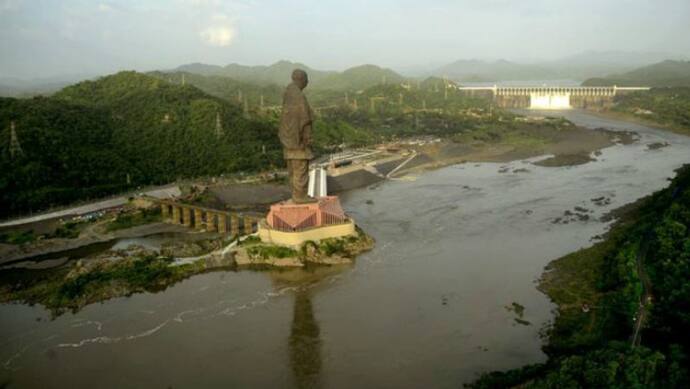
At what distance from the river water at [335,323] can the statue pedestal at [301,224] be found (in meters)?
2.30

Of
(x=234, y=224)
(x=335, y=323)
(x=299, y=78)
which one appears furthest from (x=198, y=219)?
(x=335, y=323)

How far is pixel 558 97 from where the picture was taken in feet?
427

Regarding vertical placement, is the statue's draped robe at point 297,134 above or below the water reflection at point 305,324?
above

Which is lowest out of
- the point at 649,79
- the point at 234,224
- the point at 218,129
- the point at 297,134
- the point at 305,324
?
the point at 305,324

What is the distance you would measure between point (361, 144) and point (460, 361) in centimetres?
5798

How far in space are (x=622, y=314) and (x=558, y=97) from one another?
11730 cm

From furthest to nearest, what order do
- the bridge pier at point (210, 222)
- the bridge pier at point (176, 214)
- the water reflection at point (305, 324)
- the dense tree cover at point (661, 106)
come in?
the dense tree cover at point (661, 106)
the bridge pier at point (176, 214)
the bridge pier at point (210, 222)
the water reflection at point (305, 324)

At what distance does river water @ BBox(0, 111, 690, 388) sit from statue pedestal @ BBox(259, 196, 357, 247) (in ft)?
7.54

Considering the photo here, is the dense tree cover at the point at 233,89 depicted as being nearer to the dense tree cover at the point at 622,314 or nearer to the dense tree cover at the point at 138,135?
the dense tree cover at the point at 138,135

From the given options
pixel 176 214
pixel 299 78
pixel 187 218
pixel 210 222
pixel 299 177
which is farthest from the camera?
pixel 176 214

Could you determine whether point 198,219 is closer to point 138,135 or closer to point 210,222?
point 210,222

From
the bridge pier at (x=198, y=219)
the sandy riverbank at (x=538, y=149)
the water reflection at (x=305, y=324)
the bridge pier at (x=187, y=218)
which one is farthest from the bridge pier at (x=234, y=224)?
the sandy riverbank at (x=538, y=149)

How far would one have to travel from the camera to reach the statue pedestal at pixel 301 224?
32.6 m

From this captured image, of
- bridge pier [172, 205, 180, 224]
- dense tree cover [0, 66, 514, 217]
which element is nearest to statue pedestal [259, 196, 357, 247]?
bridge pier [172, 205, 180, 224]
